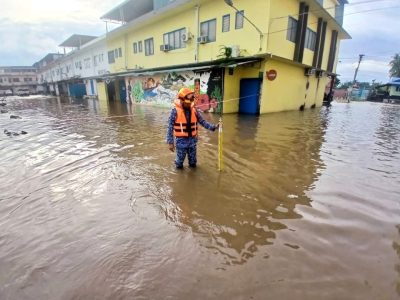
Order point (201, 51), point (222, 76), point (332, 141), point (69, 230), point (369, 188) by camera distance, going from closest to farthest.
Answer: point (69, 230)
point (369, 188)
point (332, 141)
point (222, 76)
point (201, 51)

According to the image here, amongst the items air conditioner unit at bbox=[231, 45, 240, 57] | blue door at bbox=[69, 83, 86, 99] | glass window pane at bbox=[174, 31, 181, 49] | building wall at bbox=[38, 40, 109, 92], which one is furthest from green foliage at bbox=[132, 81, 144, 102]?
blue door at bbox=[69, 83, 86, 99]

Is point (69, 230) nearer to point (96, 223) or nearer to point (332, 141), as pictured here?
point (96, 223)

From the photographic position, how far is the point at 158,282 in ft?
8.02

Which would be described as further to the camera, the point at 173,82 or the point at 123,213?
the point at 173,82

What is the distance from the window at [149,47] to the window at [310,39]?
12.9 metres

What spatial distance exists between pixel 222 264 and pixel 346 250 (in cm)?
146

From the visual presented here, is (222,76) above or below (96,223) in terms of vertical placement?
A: above

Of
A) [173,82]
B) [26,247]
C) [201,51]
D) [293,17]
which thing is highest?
[293,17]

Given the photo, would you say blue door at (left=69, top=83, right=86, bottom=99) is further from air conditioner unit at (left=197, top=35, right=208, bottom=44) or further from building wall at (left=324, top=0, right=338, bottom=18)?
building wall at (left=324, top=0, right=338, bottom=18)

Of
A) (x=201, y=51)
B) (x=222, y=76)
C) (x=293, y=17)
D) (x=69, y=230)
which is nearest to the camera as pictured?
(x=69, y=230)

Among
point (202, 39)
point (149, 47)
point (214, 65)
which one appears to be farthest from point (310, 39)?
point (149, 47)

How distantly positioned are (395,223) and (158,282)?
3.23 meters

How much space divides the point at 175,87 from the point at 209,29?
4.65 m

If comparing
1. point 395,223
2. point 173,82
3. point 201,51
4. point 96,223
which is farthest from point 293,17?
point 96,223
